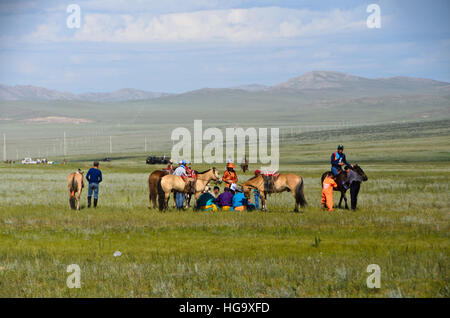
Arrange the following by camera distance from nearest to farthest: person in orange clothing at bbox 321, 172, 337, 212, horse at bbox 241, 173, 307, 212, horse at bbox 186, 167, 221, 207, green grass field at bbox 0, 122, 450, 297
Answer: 1. green grass field at bbox 0, 122, 450, 297
2. horse at bbox 241, 173, 307, 212
3. person in orange clothing at bbox 321, 172, 337, 212
4. horse at bbox 186, 167, 221, 207

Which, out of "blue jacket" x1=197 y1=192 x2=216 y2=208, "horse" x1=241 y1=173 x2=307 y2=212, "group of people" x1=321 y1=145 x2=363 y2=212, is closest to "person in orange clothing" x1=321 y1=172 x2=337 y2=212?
"group of people" x1=321 y1=145 x2=363 y2=212

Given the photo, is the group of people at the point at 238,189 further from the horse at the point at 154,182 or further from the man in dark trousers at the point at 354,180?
the horse at the point at 154,182

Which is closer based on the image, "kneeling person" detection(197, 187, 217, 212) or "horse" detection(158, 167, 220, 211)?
"horse" detection(158, 167, 220, 211)

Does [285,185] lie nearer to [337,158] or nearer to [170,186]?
[337,158]

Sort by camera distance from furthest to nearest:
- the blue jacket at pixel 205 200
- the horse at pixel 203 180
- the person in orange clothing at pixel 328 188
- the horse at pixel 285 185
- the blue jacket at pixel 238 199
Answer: the blue jacket at pixel 205 200, the horse at pixel 203 180, the blue jacket at pixel 238 199, the person in orange clothing at pixel 328 188, the horse at pixel 285 185

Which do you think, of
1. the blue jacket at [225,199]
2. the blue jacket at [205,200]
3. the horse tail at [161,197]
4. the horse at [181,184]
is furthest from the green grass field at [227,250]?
the blue jacket at [225,199]

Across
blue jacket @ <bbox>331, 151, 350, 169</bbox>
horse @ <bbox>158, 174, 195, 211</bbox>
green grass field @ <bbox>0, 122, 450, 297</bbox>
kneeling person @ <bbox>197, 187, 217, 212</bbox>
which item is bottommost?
green grass field @ <bbox>0, 122, 450, 297</bbox>

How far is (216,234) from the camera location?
57.4 ft

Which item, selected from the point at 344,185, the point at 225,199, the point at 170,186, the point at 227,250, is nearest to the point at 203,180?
the point at 225,199

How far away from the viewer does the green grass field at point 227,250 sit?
10.9 m

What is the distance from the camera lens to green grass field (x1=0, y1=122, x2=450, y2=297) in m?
10.9

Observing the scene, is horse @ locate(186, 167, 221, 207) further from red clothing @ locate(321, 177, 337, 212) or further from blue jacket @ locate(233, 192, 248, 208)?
red clothing @ locate(321, 177, 337, 212)
